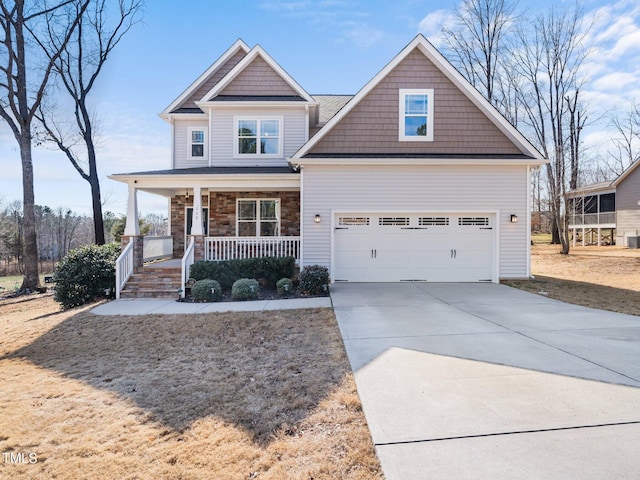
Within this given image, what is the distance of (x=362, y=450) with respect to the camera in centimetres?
288

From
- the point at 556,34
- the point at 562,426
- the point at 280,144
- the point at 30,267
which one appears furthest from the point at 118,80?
the point at 556,34

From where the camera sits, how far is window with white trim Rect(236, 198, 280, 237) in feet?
46.2

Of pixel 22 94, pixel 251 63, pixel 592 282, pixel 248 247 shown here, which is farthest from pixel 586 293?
pixel 22 94

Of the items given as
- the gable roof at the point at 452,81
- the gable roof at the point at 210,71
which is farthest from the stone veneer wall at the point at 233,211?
the gable roof at the point at 210,71

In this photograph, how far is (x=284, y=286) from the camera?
10109 millimetres

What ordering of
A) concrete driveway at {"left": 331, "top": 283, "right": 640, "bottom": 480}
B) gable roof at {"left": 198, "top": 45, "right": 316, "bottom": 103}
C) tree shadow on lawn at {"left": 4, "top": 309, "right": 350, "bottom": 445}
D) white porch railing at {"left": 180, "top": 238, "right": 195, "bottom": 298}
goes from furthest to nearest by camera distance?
gable roof at {"left": 198, "top": 45, "right": 316, "bottom": 103}
white porch railing at {"left": 180, "top": 238, "right": 195, "bottom": 298}
tree shadow on lawn at {"left": 4, "top": 309, "right": 350, "bottom": 445}
concrete driveway at {"left": 331, "top": 283, "right": 640, "bottom": 480}

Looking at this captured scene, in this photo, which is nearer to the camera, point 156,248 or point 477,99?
point 477,99

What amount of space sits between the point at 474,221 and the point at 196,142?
11361 mm

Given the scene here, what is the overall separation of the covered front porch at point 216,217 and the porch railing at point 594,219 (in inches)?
1107

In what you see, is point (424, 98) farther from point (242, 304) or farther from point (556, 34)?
point (556, 34)

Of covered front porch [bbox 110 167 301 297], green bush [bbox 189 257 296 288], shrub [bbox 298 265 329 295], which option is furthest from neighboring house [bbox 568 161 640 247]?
green bush [bbox 189 257 296 288]

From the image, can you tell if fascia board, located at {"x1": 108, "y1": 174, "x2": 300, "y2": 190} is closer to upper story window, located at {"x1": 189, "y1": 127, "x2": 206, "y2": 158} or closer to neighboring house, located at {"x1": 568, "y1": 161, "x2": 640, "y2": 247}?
upper story window, located at {"x1": 189, "y1": 127, "x2": 206, "y2": 158}

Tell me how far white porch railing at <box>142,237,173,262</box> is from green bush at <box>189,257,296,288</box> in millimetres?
3093

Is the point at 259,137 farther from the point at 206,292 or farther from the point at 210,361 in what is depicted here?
the point at 210,361
